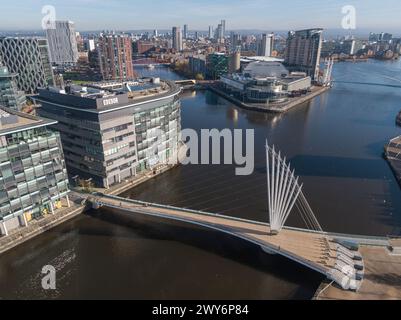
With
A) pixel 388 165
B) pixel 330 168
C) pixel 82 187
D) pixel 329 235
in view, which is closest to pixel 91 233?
pixel 82 187

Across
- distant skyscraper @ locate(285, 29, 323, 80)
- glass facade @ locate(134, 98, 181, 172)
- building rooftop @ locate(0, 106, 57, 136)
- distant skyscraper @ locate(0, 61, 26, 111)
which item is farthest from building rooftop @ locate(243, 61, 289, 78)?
building rooftop @ locate(0, 106, 57, 136)

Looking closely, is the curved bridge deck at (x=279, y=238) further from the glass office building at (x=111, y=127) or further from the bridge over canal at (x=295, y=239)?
the glass office building at (x=111, y=127)

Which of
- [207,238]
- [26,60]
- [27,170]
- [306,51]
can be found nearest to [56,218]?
[27,170]

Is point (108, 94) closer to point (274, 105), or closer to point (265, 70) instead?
point (274, 105)

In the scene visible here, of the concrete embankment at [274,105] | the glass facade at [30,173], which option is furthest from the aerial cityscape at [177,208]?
the concrete embankment at [274,105]

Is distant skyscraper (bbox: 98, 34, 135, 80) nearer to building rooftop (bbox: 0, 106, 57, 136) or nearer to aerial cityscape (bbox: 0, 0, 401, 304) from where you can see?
aerial cityscape (bbox: 0, 0, 401, 304)

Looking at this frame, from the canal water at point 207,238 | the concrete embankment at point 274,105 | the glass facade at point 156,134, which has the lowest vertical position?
the canal water at point 207,238

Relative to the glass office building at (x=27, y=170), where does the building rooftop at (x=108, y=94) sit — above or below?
above
